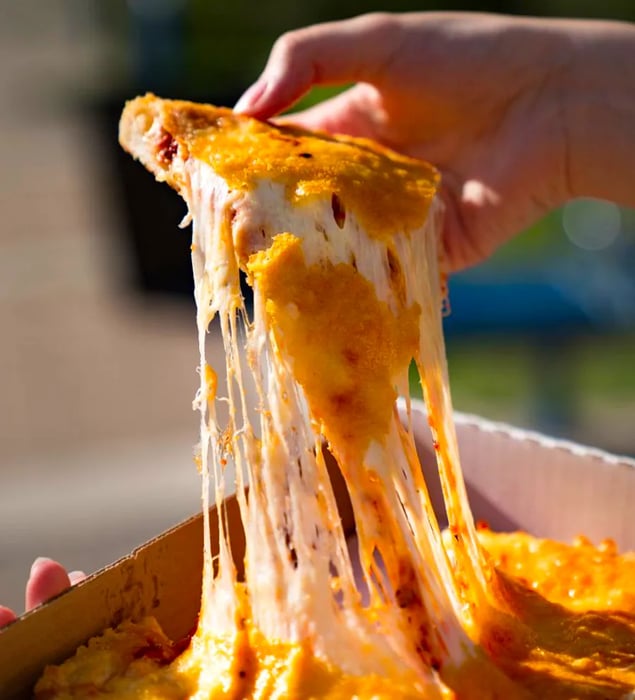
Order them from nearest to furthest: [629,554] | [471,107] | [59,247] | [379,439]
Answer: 1. [379,439]
2. [629,554]
3. [471,107]
4. [59,247]

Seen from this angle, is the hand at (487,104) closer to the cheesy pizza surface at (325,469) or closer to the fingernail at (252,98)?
the fingernail at (252,98)

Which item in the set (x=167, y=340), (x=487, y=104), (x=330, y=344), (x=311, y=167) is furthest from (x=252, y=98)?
(x=167, y=340)

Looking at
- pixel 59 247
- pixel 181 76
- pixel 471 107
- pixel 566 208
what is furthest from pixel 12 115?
pixel 471 107

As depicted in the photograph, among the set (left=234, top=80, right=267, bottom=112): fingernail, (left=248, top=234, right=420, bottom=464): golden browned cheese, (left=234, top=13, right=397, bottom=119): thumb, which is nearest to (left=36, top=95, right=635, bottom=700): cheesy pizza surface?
(left=248, top=234, right=420, bottom=464): golden browned cheese

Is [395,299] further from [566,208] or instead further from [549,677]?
[566,208]

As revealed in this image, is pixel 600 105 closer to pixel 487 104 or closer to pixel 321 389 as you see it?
pixel 487 104

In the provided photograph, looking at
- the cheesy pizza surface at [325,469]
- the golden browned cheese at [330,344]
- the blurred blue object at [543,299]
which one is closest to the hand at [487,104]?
the cheesy pizza surface at [325,469]

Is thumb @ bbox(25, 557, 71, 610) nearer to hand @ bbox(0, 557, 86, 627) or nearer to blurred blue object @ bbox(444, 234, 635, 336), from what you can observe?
hand @ bbox(0, 557, 86, 627)
